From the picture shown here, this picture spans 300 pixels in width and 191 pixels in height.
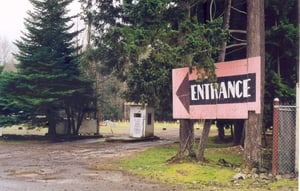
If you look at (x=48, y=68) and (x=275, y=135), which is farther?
(x=48, y=68)

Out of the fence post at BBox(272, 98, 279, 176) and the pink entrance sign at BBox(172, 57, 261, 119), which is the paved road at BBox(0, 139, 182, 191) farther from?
the pink entrance sign at BBox(172, 57, 261, 119)

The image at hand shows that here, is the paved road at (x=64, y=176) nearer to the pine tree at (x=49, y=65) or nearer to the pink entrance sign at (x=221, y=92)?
the pink entrance sign at (x=221, y=92)

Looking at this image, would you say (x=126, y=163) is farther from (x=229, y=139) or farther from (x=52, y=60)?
(x=52, y=60)

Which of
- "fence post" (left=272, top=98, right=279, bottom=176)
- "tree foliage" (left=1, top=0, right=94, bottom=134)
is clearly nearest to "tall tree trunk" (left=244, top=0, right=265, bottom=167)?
"fence post" (left=272, top=98, right=279, bottom=176)

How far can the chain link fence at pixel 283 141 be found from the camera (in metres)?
10.7

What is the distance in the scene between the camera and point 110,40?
19609 millimetres

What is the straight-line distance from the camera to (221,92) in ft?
41.7

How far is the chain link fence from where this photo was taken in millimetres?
10695

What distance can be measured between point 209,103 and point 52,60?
1610cm

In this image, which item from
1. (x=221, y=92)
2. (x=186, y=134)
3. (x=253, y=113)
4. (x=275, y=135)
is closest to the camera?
(x=275, y=135)

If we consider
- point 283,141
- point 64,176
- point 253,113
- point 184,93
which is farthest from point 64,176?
point 283,141

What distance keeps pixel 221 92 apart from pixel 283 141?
2.61 meters

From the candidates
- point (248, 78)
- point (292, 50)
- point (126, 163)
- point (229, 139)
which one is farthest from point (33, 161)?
point (229, 139)

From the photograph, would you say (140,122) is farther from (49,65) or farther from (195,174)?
(195,174)
